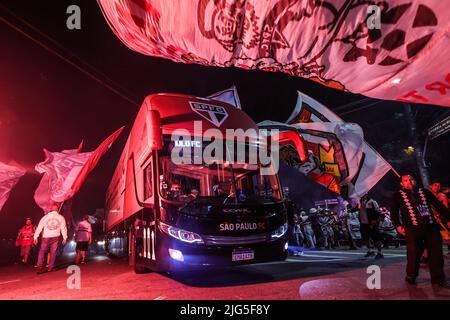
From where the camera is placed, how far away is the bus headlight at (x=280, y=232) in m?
5.83

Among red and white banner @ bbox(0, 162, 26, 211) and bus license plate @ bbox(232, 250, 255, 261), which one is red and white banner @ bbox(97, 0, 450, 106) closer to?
bus license plate @ bbox(232, 250, 255, 261)

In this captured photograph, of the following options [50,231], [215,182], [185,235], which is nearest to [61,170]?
[50,231]

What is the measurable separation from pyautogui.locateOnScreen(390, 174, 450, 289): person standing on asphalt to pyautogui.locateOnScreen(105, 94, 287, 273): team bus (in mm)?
2128

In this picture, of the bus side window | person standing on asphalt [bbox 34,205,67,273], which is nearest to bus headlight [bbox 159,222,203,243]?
the bus side window

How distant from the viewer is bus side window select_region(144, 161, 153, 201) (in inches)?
238

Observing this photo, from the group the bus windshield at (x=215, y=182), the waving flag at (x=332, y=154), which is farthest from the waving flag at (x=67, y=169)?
the bus windshield at (x=215, y=182)

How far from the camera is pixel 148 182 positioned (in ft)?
20.5

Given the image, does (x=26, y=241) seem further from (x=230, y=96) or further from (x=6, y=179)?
(x=230, y=96)

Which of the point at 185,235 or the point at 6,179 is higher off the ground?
the point at 6,179

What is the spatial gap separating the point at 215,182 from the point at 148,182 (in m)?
1.38

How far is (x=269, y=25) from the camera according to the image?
605cm

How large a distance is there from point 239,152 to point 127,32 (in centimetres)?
356

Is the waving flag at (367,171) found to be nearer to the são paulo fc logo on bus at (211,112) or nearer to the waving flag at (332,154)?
the waving flag at (332,154)
